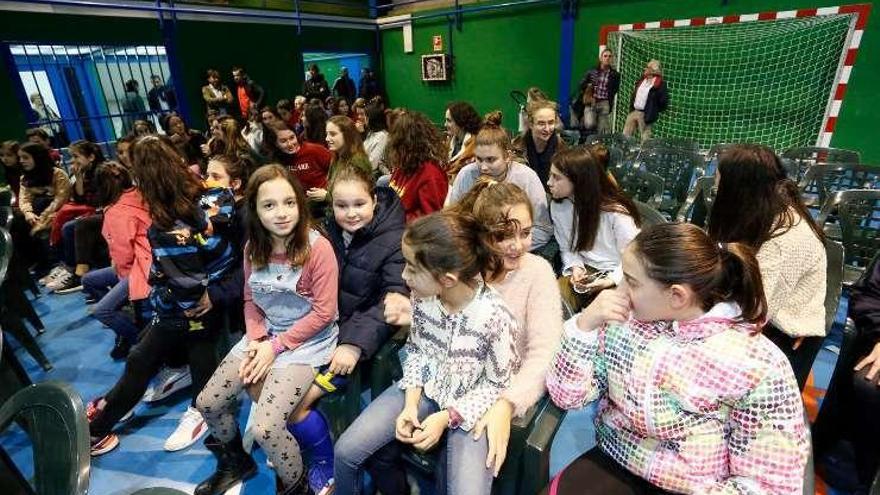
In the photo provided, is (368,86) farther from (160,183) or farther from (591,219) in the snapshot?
(591,219)

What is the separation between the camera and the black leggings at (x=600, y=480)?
4.01ft

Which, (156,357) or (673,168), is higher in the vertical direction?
(673,168)

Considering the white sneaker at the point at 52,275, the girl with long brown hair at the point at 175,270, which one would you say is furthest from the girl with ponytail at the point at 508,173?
the white sneaker at the point at 52,275

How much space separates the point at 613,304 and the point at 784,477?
517 mm

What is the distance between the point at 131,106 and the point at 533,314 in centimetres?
925

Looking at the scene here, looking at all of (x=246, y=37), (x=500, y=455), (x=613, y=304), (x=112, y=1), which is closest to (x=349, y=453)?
(x=500, y=455)

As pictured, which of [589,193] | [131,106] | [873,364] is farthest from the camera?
[131,106]

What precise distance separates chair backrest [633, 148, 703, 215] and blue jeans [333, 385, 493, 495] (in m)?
2.93

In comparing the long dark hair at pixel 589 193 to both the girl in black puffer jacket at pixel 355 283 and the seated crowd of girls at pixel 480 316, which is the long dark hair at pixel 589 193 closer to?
the seated crowd of girls at pixel 480 316

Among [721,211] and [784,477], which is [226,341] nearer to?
[784,477]

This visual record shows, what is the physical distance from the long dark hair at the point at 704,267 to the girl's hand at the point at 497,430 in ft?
2.00

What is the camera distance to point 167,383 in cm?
256

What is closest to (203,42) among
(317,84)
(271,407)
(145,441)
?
(317,84)

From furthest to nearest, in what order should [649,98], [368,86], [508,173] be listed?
1. [368,86]
2. [649,98]
3. [508,173]
